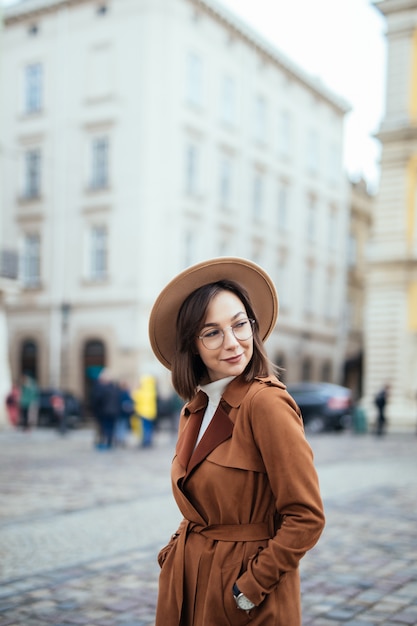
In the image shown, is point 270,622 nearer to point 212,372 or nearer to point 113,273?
point 212,372

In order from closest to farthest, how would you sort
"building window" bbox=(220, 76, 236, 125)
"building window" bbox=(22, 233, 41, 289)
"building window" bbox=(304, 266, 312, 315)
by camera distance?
1. "building window" bbox=(22, 233, 41, 289)
2. "building window" bbox=(220, 76, 236, 125)
3. "building window" bbox=(304, 266, 312, 315)

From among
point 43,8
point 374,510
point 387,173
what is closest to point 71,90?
point 43,8

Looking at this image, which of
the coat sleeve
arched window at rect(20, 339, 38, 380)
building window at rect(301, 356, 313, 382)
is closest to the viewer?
the coat sleeve

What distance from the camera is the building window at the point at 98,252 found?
31031 millimetres

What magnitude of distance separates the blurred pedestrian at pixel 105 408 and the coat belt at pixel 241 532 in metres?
14.6

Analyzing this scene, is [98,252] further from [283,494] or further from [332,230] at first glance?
[283,494]

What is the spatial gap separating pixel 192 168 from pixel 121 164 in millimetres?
3208

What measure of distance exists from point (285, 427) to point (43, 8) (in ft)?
110

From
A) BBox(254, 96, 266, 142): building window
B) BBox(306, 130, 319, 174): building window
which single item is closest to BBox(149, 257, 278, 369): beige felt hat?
BBox(254, 96, 266, 142): building window

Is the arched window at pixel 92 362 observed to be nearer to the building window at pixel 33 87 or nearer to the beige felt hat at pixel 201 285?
the building window at pixel 33 87

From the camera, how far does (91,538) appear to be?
7027 millimetres

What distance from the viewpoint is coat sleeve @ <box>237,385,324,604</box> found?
2.30 metres

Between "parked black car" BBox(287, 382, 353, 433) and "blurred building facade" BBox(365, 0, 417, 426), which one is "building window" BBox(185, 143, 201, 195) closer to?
"blurred building facade" BBox(365, 0, 417, 426)

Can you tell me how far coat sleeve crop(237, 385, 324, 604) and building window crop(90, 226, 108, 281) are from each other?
94.7ft
